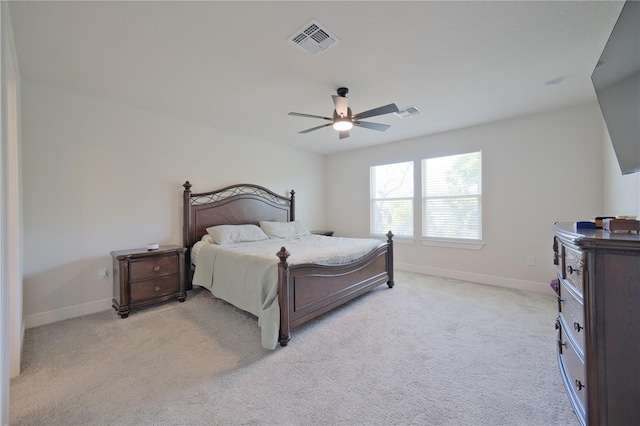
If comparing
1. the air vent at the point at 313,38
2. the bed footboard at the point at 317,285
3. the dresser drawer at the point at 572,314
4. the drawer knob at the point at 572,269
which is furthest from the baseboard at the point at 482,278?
the air vent at the point at 313,38

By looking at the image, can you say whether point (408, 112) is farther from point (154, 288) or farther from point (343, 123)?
point (154, 288)

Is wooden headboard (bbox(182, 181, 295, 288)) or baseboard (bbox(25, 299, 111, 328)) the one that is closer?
baseboard (bbox(25, 299, 111, 328))

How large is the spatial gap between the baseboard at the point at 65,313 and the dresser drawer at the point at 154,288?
1.66 feet

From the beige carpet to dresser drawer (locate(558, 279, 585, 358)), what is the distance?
0.46 meters

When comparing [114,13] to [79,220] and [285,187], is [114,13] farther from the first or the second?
[285,187]

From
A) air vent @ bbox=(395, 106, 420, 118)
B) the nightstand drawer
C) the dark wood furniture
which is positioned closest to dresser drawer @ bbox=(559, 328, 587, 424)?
the nightstand drawer

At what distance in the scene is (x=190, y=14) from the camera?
5.92 feet

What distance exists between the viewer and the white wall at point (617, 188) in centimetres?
227

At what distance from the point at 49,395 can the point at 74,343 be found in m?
0.80

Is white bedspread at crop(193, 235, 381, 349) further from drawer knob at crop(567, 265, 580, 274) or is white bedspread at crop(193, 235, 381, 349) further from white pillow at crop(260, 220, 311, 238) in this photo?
drawer knob at crop(567, 265, 580, 274)

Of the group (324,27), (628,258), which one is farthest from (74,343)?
(628,258)

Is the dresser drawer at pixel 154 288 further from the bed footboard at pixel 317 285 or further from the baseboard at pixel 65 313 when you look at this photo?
the bed footboard at pixel 317 285

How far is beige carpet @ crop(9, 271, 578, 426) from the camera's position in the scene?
5.14 feet

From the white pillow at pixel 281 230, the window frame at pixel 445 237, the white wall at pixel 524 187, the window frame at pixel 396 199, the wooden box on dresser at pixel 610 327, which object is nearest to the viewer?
the wooden box on dresser at pixel 610 327
